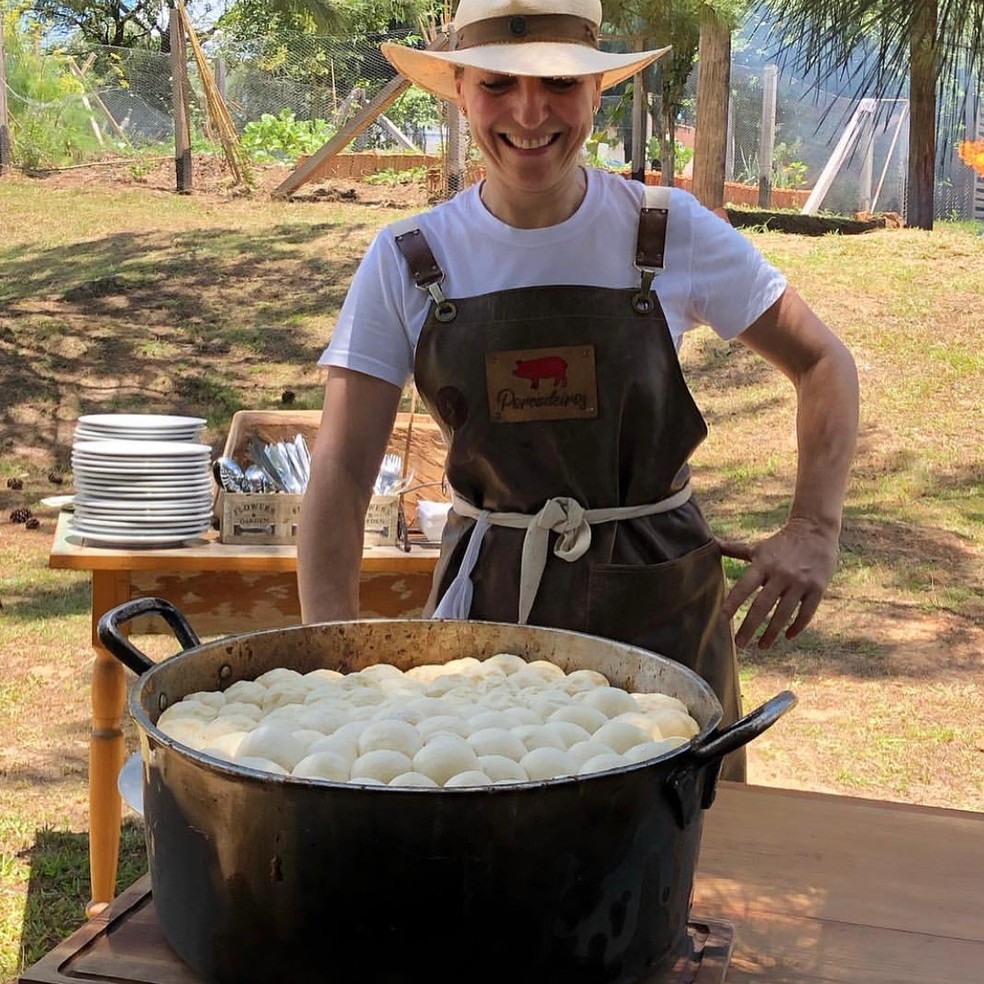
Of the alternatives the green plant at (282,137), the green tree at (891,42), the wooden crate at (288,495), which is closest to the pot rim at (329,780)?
the green tree at (891,42)

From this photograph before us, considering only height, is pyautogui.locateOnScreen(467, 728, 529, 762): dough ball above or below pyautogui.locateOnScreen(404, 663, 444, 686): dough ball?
above

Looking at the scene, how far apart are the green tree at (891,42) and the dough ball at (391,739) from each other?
1484mm

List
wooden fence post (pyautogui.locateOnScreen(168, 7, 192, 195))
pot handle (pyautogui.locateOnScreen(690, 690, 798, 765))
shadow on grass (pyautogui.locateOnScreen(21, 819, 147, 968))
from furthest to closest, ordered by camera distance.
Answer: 1. wooden fence post (pyautogui.locateOnScreen(168, 7, 192, 195))
2. shadow on grass (pyautogui.locateOnScreen(21, 819, 147, 968))
3. pot handle (pyautogui.locateOnScreen(690, 690, 798, 765))

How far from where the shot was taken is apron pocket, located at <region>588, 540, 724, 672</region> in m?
1.82

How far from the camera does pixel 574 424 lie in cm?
176

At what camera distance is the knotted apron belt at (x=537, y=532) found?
178cm

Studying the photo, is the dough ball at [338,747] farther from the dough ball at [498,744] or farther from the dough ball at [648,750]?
the dough ball at [648,750]

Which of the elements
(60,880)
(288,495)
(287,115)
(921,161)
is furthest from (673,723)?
(287,115)

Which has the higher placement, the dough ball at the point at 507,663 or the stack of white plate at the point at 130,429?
the dough ball at the point at 507,663

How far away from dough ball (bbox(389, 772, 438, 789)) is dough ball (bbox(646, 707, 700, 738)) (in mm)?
223

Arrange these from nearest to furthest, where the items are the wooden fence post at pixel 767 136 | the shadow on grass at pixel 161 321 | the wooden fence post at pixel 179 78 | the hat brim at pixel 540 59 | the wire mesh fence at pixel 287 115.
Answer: the hat brim at pixel 540 59
the shadow on grass at pixel 161 321
the wooden fence post at pixel 179 78
the wire mesh fence at pixel 287 115
the wooden fence post at pixel 767 136

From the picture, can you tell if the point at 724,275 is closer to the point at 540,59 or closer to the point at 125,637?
the point at 540,59

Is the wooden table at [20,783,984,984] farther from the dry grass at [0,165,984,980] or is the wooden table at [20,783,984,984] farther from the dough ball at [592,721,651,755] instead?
the dry grass at [0,165,984,980]

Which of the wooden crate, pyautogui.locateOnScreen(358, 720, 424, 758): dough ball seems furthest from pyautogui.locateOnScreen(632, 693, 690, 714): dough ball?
the wooden crate
